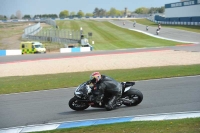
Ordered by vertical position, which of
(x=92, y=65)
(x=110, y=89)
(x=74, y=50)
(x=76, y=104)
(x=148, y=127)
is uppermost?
(x=110, y=89)

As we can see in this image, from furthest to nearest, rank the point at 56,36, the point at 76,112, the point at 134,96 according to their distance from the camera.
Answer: the point at 56,36
the point at 134,96
the point at 76,112

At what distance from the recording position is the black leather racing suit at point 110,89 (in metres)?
11.4

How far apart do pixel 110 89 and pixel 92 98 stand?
26.1 inches

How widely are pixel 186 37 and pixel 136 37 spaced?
9334 millimetres

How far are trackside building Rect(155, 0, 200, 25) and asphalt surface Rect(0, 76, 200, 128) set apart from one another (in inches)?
2356

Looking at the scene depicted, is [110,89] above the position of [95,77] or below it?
below

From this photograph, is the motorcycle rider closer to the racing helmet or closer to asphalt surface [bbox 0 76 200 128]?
the racing helmet

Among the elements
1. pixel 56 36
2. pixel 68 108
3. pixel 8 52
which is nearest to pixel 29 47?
pixel 8 52

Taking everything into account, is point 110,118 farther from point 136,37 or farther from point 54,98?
point 136,37

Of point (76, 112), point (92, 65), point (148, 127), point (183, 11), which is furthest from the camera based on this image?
point (183, 11)

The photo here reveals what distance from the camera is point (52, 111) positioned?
475 inches

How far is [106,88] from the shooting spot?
11539 millimetres

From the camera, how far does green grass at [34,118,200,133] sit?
8086 millimetres

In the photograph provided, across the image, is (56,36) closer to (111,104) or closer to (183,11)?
(183,11)
